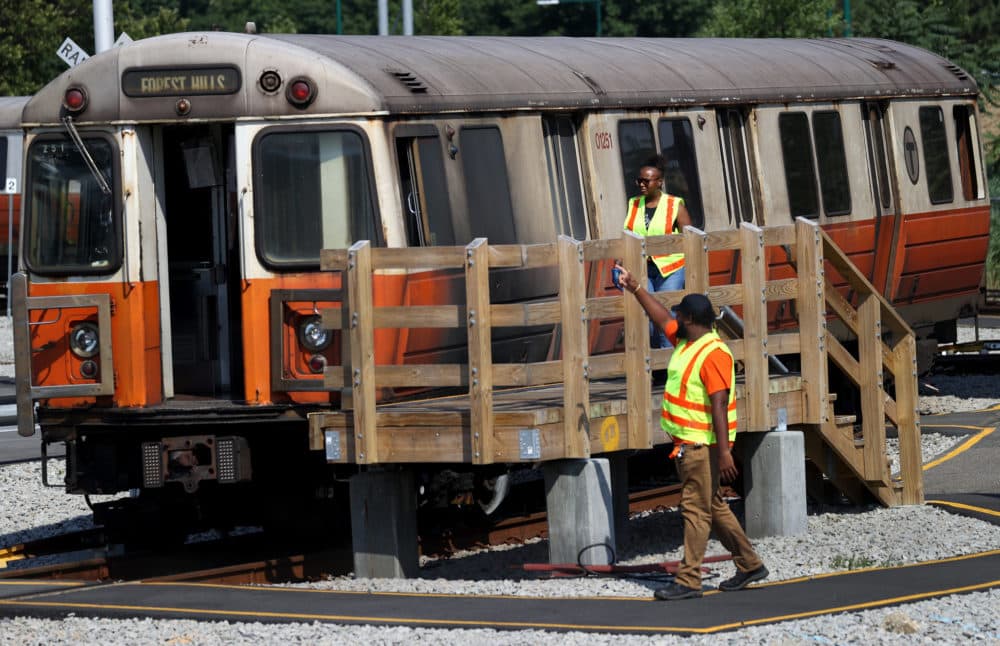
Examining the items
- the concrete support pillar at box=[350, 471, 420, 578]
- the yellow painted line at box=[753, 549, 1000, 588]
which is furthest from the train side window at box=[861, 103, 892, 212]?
the concrete support pillar at box=[350, 471, 420, 578]

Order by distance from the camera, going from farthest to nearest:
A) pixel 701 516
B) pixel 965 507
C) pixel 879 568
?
1. pixel 965 507
2. pixel 879 568
3. pixel 701 516

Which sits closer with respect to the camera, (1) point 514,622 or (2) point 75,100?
(1) point 514,622

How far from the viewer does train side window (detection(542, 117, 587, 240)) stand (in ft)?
41.9

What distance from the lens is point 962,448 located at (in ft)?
53.1

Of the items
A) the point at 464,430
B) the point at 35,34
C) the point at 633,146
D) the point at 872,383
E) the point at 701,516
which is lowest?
the point at 701,516

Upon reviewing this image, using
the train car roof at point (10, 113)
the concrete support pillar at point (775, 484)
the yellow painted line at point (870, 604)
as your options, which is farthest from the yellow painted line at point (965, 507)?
the train car roof at point (10, 113)

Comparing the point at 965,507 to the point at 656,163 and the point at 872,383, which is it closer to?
the point at 872,383

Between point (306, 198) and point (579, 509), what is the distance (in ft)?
8.33

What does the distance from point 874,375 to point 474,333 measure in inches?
154

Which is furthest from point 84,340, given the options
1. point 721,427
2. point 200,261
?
point 721,427

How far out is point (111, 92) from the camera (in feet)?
38.0

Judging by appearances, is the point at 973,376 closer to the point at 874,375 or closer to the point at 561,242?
the point at 874,375

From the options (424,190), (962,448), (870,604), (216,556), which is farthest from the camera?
(962,448)

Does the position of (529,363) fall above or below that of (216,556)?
above
